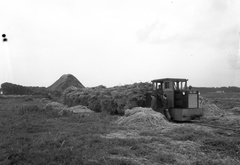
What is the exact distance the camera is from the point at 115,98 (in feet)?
56.2

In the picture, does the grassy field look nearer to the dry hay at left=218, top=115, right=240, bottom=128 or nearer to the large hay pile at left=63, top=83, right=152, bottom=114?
the dry hay at left=218, top=115, right=240, bottom=128

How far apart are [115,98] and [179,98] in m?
4.93

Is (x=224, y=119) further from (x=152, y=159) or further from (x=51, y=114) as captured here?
(x=51, y=114)

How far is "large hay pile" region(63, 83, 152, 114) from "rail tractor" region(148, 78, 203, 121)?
1523 millimetres

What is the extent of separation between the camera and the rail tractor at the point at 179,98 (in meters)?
13.1

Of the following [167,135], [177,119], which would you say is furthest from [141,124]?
[177,119]


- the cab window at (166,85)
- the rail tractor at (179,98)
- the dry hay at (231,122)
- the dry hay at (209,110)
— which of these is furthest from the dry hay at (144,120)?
the dry hay at (209,110)

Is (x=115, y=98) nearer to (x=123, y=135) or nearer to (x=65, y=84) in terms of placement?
(x=123, y=135)

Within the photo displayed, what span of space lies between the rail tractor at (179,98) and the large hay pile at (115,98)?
1523 mm

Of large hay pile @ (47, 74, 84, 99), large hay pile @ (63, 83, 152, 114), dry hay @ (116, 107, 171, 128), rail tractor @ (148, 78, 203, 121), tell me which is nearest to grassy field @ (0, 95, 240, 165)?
dry hay @ (116, 107, 171, 128)

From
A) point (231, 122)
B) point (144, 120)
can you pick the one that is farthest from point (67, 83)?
point (231, 122)

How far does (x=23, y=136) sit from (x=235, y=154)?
6.48m

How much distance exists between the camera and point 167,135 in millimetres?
8703

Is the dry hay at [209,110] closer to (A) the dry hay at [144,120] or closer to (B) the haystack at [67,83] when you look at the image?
(A) the dry hay at [144,120]
